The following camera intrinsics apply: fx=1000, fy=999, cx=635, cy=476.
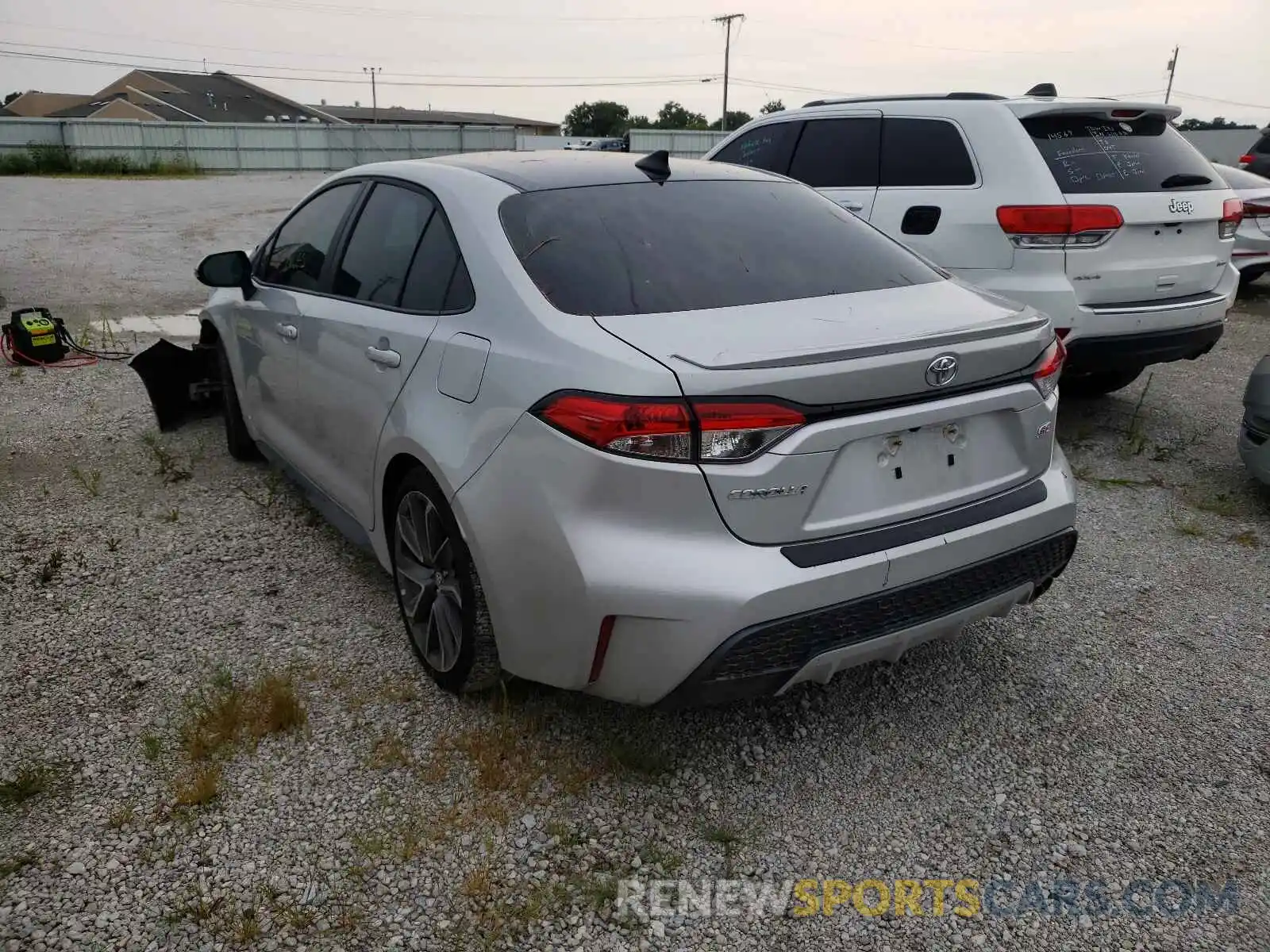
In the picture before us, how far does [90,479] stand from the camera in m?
4.93

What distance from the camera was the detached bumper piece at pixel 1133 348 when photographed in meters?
5.03

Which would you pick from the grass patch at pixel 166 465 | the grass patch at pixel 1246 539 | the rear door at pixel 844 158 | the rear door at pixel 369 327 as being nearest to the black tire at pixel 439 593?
the rear door at pixel 369 327

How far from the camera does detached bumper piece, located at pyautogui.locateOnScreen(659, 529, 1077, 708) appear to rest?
2320mm

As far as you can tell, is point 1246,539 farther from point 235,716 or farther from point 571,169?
point 235,716

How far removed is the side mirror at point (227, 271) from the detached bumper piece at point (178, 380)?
47.6 inches

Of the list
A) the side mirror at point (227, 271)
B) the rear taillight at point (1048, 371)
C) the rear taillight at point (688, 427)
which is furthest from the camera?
the side mirror at point (227, 271)

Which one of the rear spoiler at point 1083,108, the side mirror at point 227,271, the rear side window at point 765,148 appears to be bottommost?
the side mirror at point 227,271

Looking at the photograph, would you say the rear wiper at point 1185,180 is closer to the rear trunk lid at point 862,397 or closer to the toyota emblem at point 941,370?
the rear trunk lid at point 862,397

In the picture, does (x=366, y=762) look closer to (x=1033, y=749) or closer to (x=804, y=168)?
(x=1033, y=749)

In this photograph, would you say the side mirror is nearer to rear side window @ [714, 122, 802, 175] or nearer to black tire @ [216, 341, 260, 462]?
black tire @ [216, 341, 260, 462]

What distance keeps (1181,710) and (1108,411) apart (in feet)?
11.8

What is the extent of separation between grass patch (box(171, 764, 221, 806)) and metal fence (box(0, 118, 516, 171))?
2878 centimetres

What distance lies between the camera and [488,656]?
9.23ft

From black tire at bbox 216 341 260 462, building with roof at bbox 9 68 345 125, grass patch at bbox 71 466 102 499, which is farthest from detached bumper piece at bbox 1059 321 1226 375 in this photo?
building with roof at bbox 9 68 345 125
